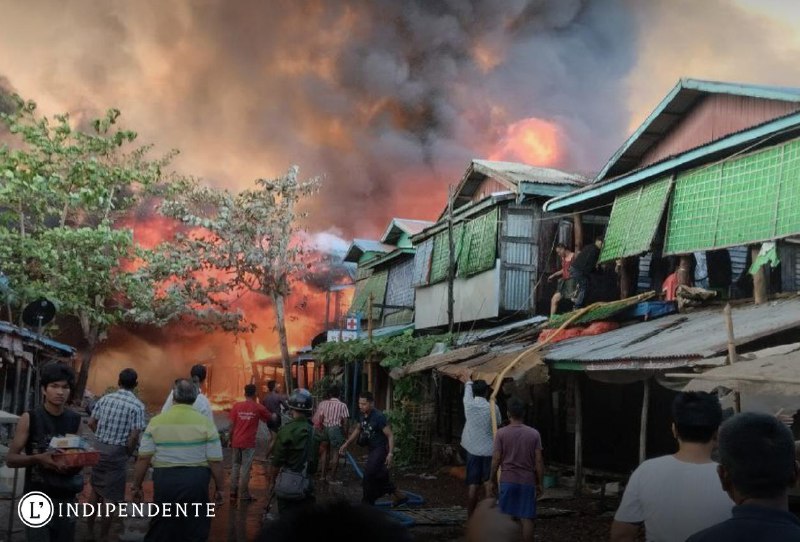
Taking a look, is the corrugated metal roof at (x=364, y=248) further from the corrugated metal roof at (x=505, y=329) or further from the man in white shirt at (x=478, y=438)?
the man in white shirt at (x=478, y=438)

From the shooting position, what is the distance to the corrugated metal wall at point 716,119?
463 inches

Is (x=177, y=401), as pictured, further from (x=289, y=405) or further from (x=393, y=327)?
(x=393, y=327)

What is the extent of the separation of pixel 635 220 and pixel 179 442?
32.3ft

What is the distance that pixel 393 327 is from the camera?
83.3ft

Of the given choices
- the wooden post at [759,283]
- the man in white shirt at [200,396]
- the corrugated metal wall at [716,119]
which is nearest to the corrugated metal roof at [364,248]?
the corrugated metal wall at [716,119]

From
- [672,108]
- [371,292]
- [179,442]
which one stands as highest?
[672,108]

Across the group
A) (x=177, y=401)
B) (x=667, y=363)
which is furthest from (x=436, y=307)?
(x=177, y=401)

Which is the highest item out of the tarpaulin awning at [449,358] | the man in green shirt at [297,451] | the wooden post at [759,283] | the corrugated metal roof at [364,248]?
the corrugated metal roof at [364,248]

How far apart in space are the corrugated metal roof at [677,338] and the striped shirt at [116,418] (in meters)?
6.15

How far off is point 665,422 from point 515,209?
6849 millimetres

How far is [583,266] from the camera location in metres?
14.3

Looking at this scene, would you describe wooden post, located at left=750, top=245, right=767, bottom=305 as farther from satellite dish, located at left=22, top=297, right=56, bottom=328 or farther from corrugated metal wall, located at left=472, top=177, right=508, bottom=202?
satellite dish, located at left=22, top=297, right=56, bottom=328

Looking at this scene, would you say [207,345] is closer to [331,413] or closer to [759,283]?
[331,413]

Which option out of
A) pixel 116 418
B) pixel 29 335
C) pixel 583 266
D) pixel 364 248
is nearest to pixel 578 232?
pixel 583 266
